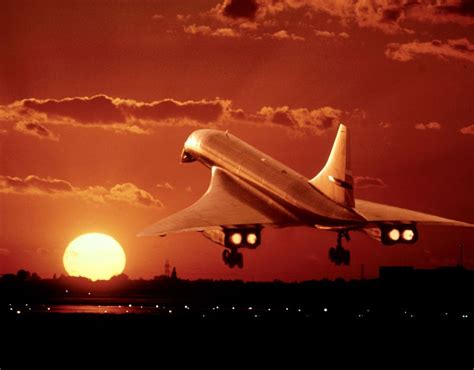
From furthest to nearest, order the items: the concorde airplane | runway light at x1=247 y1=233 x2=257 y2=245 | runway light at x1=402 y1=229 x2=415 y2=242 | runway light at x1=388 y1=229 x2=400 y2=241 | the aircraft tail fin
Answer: runway light at x1=247 y1=233 x2=257 y2=245, runway light at x1=388 y1=229 x2=400 y2=241, runway light at x1=402 y1=229 x2=415 y2=242, the concorde airplane, the aircraft tail fin

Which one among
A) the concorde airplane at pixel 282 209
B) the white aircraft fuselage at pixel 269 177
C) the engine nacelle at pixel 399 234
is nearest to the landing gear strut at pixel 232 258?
the concorde airplane at pixel 282 209

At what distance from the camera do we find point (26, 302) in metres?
78.5

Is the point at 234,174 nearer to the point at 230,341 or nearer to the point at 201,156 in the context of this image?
the point at 201,156

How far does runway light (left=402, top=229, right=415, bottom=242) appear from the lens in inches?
2426

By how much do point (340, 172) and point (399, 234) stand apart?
23.1 ft

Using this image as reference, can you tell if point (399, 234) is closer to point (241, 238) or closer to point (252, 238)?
point (252, 238)

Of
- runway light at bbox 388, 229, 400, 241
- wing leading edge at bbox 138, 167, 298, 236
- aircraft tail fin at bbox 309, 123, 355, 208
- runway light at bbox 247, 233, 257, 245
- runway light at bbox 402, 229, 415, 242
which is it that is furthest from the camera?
wing leading edge at bbox 138, 167, 298, 236

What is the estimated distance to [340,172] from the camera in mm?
56938

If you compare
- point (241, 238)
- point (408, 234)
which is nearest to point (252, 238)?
point (241, 238)

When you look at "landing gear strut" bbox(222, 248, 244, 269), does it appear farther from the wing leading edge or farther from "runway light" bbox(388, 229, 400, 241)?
Answer: "runway light" bbox(388, 229, 400, 241)

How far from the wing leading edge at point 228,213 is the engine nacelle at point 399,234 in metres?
5.01

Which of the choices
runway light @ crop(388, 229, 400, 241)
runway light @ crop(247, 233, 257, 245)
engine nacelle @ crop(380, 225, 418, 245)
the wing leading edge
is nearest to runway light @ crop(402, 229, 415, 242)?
engine nacelle @ crop(380, 225, 418, 245)

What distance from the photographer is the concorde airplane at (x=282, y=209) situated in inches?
2269

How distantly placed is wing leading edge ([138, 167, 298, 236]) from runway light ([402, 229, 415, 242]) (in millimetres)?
5995
